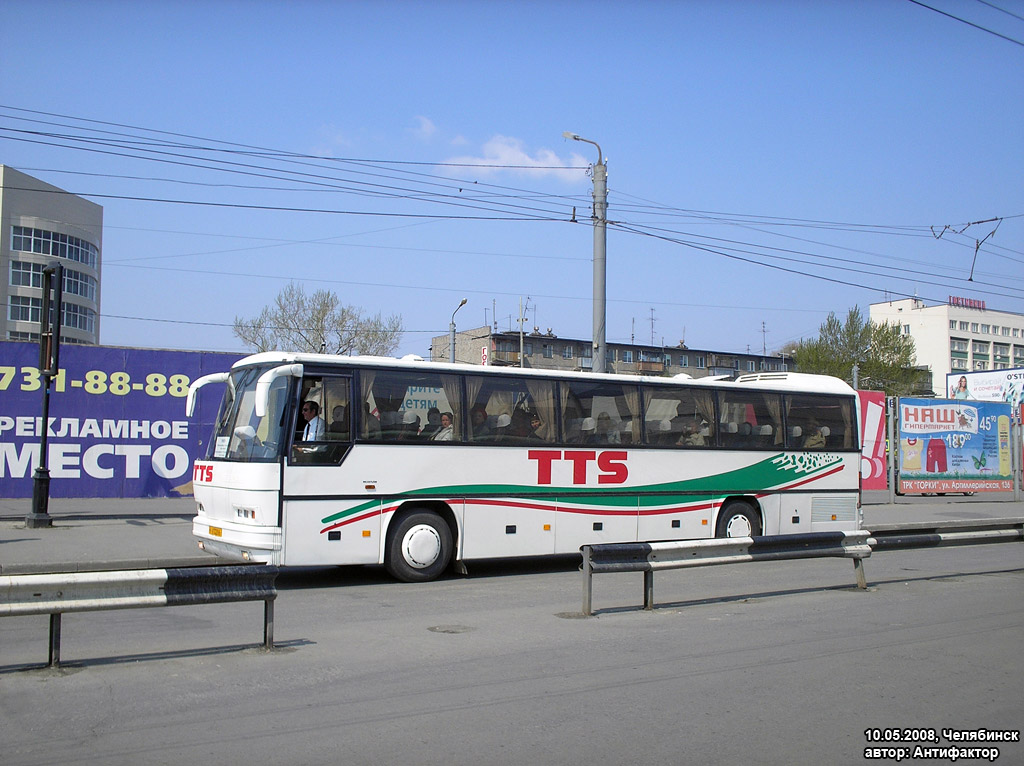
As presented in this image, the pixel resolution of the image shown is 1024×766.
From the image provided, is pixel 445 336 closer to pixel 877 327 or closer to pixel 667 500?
pixel 877 327

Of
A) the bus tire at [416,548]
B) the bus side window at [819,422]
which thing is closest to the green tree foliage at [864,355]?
the bus side window at [819,422]

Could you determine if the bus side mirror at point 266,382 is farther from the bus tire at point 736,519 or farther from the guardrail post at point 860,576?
the bus tire at point 736,519

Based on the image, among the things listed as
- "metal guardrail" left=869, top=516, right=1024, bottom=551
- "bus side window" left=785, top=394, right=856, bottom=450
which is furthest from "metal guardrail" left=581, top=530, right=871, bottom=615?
"bus side window" left=785, top=394, right=856, bottom=450

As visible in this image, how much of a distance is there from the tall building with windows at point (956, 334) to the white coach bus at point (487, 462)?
113814mm

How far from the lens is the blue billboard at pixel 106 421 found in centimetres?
2159

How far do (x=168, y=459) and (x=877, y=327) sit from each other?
235ft

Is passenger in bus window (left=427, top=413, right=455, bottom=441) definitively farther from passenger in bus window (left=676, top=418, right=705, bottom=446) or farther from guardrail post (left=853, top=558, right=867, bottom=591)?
guardrail post (left=853, top=558, right=867, bottom=591)

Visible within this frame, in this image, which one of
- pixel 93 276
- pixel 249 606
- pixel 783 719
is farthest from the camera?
pixel 93 276

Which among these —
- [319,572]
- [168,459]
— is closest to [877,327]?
[168,459]

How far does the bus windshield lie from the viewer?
11.4m

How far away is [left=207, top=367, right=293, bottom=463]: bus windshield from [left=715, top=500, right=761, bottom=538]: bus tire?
25.3ft

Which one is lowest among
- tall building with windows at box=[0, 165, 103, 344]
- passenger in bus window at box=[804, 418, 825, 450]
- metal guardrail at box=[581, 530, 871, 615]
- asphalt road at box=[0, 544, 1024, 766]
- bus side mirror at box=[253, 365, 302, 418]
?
asphalt road at box=[0, 544, 1024, 766]

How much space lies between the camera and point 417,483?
1230 cm

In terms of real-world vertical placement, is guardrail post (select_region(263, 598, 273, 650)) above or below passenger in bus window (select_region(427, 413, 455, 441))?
below
